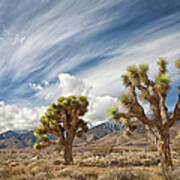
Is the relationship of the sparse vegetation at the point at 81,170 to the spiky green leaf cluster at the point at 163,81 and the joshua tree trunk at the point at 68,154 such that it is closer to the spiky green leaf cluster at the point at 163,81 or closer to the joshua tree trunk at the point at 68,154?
the joshua tree trunk at the point at 68,154

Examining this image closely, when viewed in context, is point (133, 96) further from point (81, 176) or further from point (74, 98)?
point (74, 98)

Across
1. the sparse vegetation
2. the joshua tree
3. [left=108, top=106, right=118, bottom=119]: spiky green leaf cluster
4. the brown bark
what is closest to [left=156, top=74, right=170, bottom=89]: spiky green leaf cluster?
[left=108, top=106, right=118, bottom=119]: spiky green leaf cluster

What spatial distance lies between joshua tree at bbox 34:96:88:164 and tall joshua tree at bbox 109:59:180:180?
6793mm

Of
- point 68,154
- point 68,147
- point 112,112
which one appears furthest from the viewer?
point 68,147

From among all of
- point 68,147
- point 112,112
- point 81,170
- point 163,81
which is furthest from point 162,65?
point 68,147

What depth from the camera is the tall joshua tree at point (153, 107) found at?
936 centimetres

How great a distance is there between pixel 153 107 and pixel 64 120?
912cm

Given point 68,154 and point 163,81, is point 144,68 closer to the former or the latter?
point 163,81

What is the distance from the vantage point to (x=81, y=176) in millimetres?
8664

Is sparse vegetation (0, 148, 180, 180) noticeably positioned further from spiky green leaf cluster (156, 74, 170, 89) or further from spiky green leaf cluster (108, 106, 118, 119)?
spiky green leaf cluster (156, 74, 170, 89)

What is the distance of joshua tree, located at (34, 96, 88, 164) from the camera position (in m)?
16.0

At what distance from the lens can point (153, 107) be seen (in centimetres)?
Answer: 1008


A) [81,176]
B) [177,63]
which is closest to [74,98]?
[81,176]

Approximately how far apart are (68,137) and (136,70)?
32.9 ft
